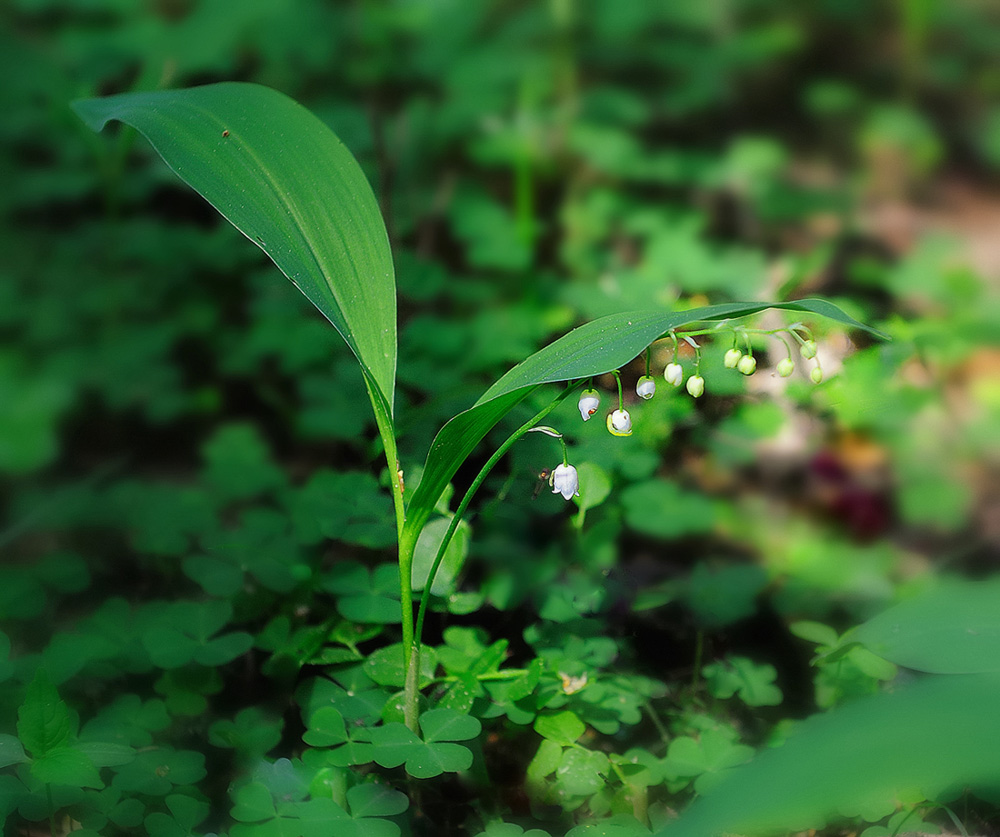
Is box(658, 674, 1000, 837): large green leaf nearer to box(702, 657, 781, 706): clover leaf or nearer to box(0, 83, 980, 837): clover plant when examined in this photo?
box(0, 83, 980, 837): clover plant

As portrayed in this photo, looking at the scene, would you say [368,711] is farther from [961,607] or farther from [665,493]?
[961,607]

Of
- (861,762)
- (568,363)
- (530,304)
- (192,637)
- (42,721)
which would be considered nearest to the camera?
(861,762)

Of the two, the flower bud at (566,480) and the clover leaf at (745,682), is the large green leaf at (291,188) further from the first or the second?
the clover leaf at (745,682)

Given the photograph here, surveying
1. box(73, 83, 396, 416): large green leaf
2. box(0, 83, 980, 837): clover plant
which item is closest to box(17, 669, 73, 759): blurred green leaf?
box(0, 83, 980, 837): clover plant

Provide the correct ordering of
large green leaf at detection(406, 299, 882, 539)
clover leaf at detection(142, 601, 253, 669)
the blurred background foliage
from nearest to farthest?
large green leaf at detection(406, 299, 882, 539), clover leaf at detection(142, 601, 253, 669), the blurred background foliage

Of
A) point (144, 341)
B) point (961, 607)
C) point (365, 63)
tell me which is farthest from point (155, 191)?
point (961, 607)

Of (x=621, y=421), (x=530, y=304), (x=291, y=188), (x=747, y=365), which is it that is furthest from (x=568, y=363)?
(x=530, y=304)

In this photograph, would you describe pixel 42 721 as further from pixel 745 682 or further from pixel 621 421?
pixel 745 682
